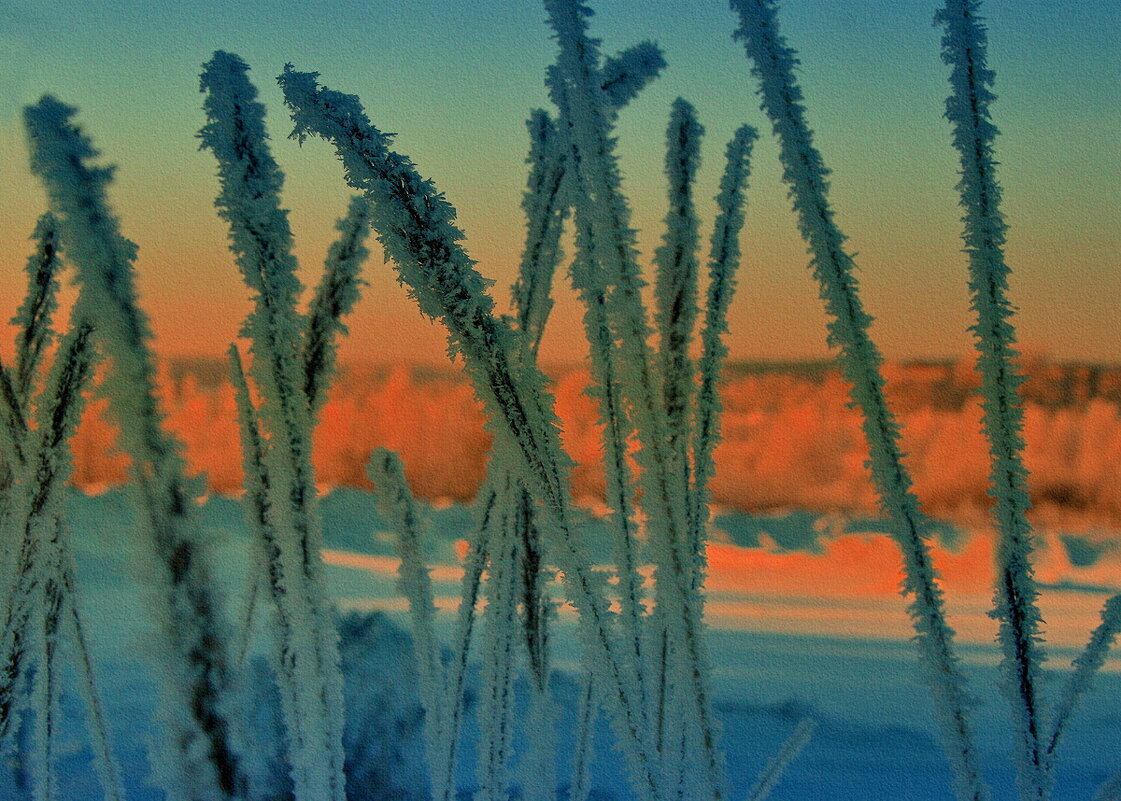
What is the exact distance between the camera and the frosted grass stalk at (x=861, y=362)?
33 centimetres

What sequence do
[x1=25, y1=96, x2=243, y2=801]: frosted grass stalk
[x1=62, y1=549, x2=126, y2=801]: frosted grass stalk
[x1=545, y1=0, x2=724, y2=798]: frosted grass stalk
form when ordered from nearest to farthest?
[x1=25, y1=96, x2=243, y2=801]: frosted grass stalk, [x1=545, y1=0, x2=724, y2=798]: frosted grass stalk, [x1=62, y1=549, x2=126, y2=801]: frosted grass stalk

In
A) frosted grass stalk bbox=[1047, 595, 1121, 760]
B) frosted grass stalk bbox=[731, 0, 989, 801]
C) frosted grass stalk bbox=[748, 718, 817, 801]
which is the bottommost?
frosted grass stalk bbox=[748, 718, 817, 801]

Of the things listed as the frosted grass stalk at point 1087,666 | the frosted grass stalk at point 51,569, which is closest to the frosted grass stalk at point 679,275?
the frosted grass stalk at point 1087,666

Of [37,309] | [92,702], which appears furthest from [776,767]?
[37,309]

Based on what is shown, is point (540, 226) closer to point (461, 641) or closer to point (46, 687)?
point (461, 641)

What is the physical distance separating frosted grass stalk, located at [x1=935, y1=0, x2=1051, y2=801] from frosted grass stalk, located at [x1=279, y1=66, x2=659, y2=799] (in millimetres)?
200

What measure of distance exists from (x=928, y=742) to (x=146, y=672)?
790 mm

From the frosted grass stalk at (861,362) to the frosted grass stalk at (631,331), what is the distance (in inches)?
3.2

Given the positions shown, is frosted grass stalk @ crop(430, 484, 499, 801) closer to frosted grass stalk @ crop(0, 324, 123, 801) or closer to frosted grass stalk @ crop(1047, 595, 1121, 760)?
frosted grass stalk @ crop(0, 324, 123, 801)

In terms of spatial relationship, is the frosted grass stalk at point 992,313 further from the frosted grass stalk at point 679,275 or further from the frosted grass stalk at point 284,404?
the frosted grass stalk at point 284,404

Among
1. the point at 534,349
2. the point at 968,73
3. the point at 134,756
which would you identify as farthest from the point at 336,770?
the point at 134,756

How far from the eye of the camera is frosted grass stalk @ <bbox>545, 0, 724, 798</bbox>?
0.32m

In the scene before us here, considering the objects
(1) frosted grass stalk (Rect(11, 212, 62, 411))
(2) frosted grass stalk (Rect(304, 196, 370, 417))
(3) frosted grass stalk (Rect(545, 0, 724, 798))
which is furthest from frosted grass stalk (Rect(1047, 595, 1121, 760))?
(1) frosted grass stalk (Rect(11, 212, 62, 411))

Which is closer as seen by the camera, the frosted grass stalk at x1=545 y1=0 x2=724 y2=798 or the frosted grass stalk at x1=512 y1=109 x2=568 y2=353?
the frosted grass stalk at x1=545 y1=0 x2=724 y2=798
